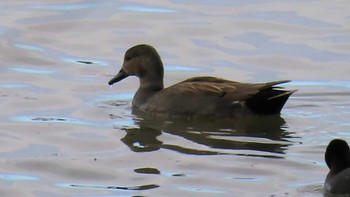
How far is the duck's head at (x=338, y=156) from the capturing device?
10727 mm

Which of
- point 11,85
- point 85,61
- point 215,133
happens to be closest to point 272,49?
point 85,61

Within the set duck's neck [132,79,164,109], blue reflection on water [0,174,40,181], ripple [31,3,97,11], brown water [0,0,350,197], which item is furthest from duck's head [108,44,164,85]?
ripple [31,3,97,11]

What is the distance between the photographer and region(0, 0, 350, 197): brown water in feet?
37.3

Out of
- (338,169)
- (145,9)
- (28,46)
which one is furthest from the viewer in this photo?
(145,9)

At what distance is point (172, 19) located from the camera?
60.4 ft

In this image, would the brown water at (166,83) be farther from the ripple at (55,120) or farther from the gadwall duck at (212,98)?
the gadwall duck at (212,98)

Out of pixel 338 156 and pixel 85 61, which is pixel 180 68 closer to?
pixel 85 61

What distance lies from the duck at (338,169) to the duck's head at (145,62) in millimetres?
4113

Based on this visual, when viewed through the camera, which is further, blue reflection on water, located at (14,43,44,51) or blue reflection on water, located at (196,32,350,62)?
blue reflection on water, located at (14,43,44,51)

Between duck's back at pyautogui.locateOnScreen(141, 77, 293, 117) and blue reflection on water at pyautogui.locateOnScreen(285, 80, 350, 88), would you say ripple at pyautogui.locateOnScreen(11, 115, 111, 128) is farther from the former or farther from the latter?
blue reflection on water at pyautogui.locateOnScreen(285, 80, 350, 88)

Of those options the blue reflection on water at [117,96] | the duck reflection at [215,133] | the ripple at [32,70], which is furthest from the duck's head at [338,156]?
the ripple at [32,70]

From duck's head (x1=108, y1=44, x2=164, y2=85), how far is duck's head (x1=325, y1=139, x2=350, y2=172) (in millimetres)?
4127

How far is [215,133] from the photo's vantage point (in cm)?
1320

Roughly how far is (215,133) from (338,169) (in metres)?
2.69
